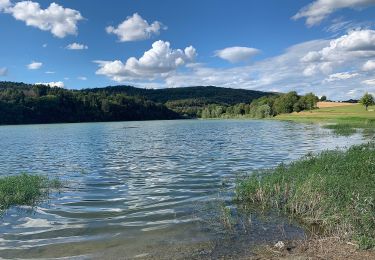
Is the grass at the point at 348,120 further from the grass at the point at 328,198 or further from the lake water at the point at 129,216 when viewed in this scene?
the grass at the point at 328,198

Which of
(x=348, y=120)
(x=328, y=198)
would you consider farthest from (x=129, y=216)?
(x=348, y=120)

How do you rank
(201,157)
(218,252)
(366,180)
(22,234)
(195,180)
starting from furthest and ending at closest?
(201,157), (195,180), (366,180), (22,234), (218,252)

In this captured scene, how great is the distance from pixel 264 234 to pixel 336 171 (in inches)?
331

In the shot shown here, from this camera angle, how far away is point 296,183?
17.9 meters

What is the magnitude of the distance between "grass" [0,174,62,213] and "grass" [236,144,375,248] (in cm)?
1023

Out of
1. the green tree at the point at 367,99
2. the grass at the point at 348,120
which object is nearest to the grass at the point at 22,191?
the grass at the point at 348,120

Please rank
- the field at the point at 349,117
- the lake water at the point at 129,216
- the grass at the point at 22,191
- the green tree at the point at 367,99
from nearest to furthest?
the lake water at the point at 129,216, the grass at the point at 22,191, the field at the point at 349,117, the green tree at the point at 367,99

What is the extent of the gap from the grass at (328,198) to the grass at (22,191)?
10.2 meters

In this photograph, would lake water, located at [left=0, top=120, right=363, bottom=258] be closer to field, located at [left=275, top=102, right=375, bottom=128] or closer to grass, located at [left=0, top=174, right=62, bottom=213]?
grass, located at [left=0, top=174, right=62, bottom=213]

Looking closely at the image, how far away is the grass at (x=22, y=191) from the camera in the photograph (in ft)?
62.4

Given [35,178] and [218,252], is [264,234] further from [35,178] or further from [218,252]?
[35,178]

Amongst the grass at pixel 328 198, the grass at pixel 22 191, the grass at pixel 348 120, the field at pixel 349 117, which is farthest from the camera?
the field at pixel 349 117

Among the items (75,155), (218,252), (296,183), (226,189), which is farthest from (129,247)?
(75,155)

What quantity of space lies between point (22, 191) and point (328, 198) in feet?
47.5
